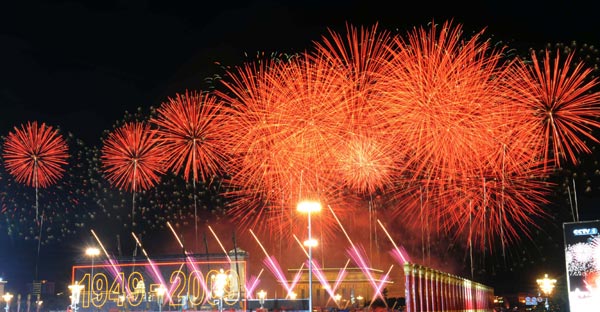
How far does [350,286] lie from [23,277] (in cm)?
4143

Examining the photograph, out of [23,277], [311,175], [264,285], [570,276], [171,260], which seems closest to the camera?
[570,276]

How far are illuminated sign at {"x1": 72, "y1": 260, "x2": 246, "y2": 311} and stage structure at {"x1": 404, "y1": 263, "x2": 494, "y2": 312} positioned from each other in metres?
25.1

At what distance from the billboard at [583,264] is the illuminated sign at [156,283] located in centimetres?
3209

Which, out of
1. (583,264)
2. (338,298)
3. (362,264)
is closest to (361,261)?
(362,264)

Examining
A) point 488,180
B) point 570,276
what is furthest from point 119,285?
point 570,276

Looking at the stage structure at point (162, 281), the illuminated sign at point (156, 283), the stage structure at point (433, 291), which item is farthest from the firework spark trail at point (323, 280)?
the stage structure at point (433, 291)

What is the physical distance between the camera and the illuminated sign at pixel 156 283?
6189cm

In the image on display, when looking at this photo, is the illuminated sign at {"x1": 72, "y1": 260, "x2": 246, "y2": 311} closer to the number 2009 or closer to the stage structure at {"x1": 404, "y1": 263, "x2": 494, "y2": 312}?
the number 2009

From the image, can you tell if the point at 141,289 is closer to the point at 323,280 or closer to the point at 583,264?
the point at 323,280

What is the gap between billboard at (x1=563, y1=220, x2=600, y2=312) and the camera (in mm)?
33594

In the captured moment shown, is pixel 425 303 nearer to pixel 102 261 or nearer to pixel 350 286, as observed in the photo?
pixel 102 261

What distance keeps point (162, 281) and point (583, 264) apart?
146 ft

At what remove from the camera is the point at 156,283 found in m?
67.6

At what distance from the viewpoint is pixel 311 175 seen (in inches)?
1559
